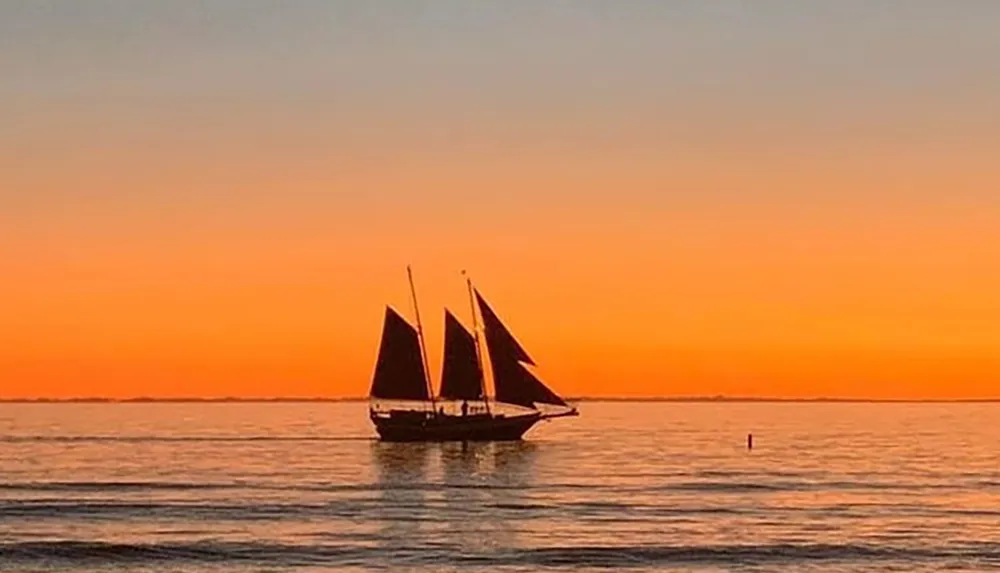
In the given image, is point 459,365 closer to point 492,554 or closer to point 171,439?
point 171,439

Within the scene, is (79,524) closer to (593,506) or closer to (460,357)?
(593,506)

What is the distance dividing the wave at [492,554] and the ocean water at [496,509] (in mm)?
108

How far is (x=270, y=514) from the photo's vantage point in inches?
2520

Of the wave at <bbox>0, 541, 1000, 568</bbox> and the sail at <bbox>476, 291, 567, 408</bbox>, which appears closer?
the wave at <bbox>0, 541, 1000, 568</bbox>

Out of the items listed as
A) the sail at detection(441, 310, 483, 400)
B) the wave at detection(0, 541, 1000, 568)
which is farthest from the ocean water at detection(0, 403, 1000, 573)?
the sail at detection(441, 310, 483, 400)

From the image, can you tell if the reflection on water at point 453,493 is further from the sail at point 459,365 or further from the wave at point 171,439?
the wave at point 171,439

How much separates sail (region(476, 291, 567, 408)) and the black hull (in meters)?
7.92

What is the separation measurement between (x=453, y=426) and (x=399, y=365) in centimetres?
861

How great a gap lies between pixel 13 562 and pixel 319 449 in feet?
268

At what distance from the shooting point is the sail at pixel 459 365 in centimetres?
11275

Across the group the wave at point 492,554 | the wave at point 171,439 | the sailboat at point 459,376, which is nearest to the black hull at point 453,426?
the sailboat at point 459,376

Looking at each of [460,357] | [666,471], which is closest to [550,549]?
[666,471]

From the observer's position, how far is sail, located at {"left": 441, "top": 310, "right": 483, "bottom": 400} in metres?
113

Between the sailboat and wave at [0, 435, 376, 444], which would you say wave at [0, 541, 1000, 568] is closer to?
the sailboat
